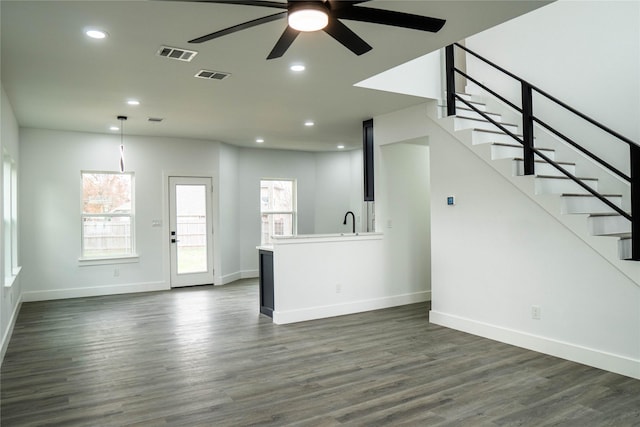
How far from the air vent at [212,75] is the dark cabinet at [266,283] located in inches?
91.3

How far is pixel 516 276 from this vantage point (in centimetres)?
463

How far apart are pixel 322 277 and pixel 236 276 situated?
3.84 m

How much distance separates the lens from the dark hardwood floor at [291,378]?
306 cm

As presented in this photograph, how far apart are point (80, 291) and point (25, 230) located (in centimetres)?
128

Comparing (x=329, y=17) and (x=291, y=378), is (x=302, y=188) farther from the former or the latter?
(x=329, y=17)

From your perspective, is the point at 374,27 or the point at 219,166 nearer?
the point at 374,27

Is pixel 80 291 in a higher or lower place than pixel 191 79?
lower

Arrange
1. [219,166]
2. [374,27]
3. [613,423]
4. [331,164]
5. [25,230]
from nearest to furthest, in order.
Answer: [613,423], [374,27], [25,230], [219,166], [331,164]

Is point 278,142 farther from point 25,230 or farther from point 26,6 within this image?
point 26,6

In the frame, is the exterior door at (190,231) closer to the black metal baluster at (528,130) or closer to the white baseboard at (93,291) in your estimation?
the white baseboard at (93,291)

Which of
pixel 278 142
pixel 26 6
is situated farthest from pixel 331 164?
pixel 26 6

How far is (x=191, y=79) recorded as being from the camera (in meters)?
4.66

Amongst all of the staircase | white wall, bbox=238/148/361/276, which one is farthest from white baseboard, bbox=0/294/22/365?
the staircase

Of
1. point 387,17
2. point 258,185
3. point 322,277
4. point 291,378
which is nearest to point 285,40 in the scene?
point 387,17
